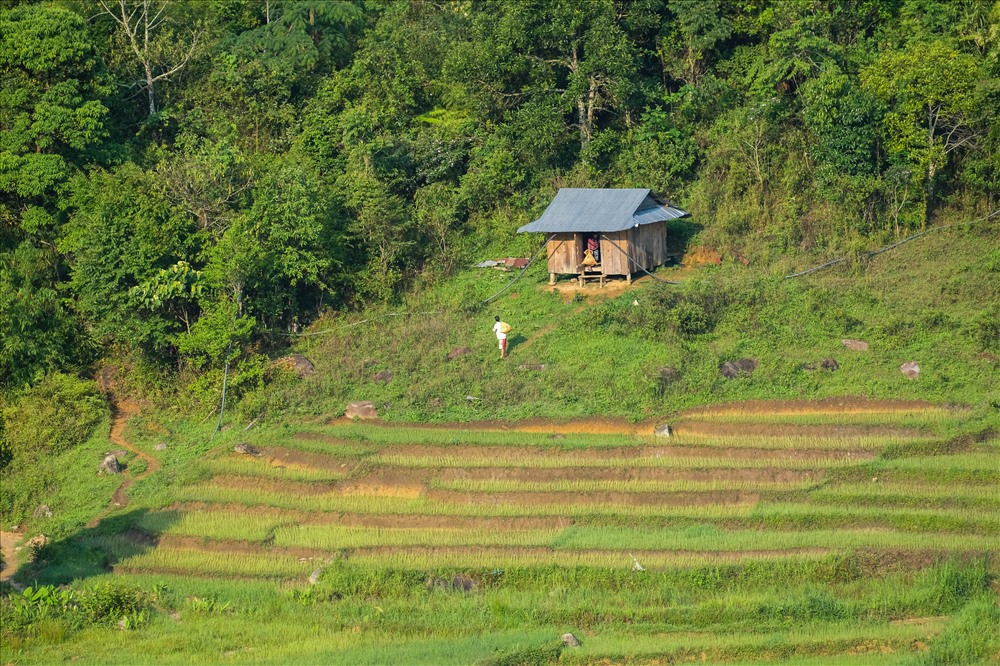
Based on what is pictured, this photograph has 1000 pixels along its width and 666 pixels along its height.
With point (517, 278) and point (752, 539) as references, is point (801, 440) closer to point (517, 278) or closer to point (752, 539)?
point (752, 539)

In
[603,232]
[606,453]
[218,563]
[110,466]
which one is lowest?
[218,563]

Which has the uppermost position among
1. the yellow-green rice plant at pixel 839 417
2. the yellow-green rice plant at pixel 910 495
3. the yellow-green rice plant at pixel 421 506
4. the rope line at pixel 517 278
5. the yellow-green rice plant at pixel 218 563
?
the rope line at pixel 517 278

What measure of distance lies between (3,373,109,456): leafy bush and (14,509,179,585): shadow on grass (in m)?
3.58

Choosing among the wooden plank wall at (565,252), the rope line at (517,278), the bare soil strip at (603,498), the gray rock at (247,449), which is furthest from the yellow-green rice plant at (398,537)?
the wooden plank wall at (565,252)

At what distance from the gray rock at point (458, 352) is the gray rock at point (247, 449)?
4.48 m

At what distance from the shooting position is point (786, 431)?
24.3 meters

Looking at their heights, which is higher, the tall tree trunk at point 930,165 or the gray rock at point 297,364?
the tall tree trunk at point 930,165

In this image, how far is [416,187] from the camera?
33438 mm

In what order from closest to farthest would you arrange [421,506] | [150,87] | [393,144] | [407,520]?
[407,520] → [421,506] → [393,144] → [150,87]

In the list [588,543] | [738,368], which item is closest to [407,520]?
[588,543]

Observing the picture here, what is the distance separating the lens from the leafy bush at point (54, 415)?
26.6 m

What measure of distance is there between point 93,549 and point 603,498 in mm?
8332

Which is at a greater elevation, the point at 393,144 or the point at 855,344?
the point at 393,144

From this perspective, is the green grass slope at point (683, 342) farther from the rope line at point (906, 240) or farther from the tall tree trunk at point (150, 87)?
the tall tree trunk at point (150, 87)
